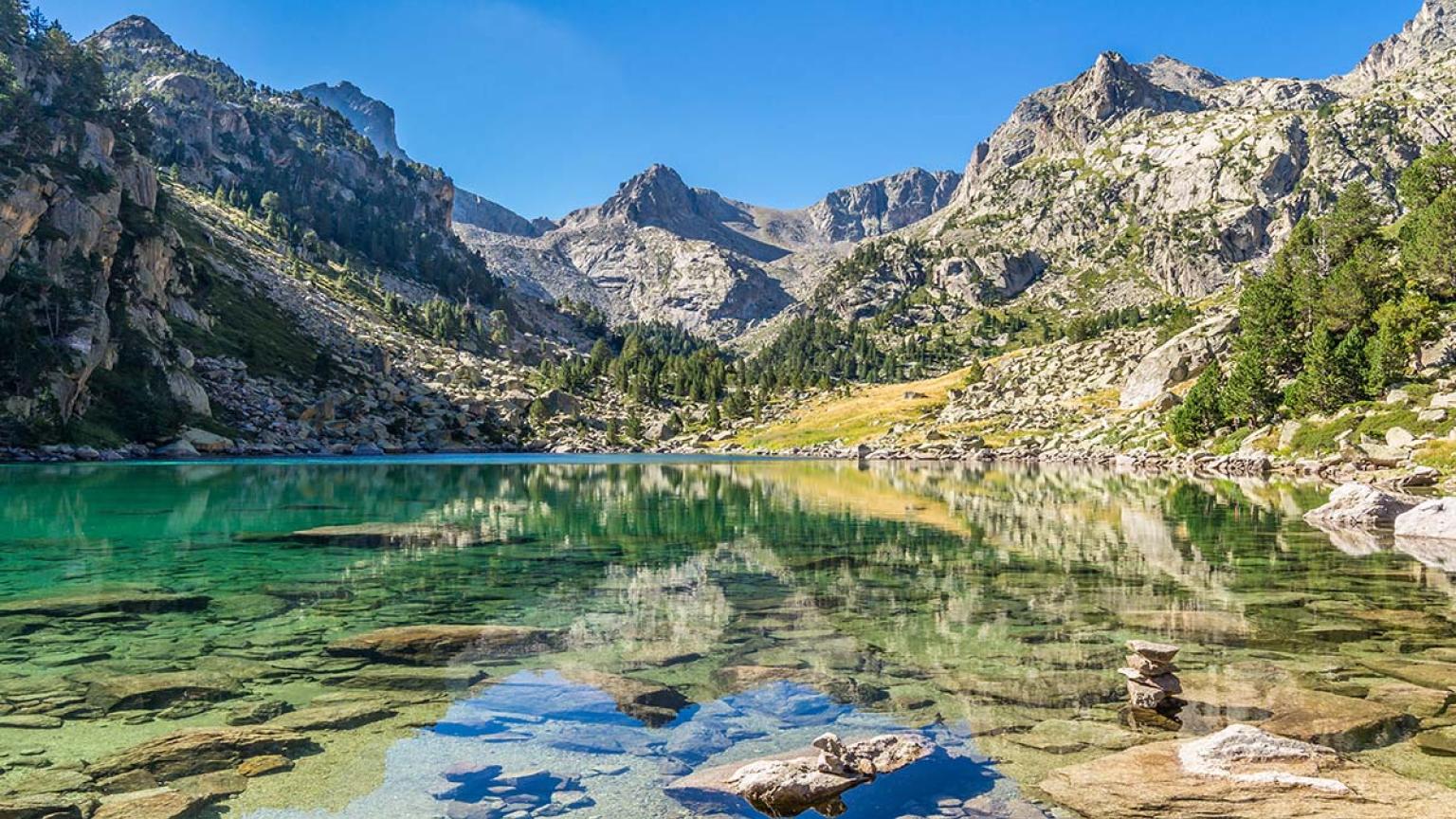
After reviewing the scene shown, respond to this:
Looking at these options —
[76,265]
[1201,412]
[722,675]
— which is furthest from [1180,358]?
[76,265]

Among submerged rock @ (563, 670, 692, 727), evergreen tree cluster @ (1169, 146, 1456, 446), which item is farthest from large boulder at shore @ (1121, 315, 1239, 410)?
submerged rock @ (563, 670, 692, 727)

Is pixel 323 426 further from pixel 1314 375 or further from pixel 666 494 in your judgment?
pixel 1314 375

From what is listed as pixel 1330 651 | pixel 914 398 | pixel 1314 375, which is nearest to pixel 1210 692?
pixel 1330 651

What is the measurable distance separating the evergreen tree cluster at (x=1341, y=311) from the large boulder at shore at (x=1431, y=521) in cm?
4227

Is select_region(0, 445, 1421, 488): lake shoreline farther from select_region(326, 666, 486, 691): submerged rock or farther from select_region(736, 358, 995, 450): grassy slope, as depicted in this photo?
select_region(326, 666, 486, 691): submerged rock

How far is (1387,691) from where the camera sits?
42.1ft

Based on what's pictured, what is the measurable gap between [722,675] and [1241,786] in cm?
813

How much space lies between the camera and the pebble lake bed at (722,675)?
9.35 meters

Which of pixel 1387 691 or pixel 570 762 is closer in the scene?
pixel 570 762

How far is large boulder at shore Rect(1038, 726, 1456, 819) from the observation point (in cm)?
853

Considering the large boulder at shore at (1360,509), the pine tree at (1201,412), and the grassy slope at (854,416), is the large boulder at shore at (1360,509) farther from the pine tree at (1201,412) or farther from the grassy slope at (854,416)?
the grassy slope at (854,416)

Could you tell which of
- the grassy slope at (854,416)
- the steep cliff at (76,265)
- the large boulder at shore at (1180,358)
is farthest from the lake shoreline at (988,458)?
the large boulder at shore at (1180,358)

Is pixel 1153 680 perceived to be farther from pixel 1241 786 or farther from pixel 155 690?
pixel 155 690

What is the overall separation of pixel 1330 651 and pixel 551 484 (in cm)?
6151
